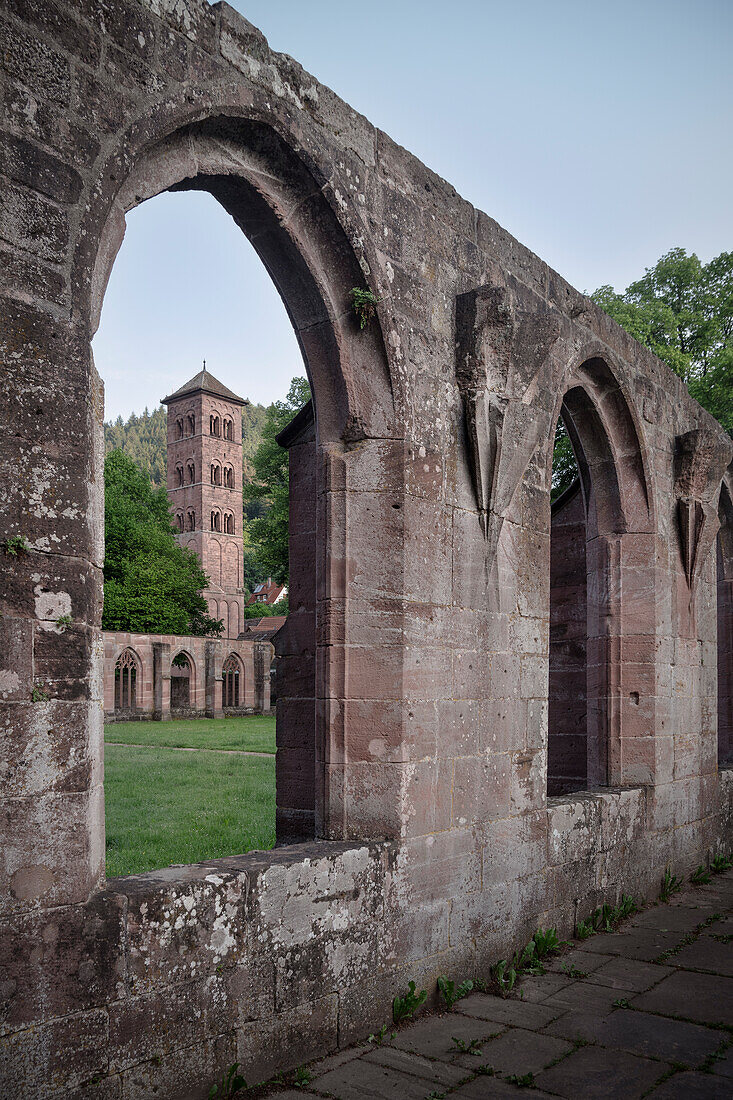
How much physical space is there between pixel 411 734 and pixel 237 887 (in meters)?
1.11

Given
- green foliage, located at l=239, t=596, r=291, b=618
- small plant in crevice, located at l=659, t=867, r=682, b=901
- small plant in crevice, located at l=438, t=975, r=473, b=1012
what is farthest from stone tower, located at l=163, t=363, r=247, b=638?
small plant in crevice, located at l=438, t=975, r=473, b=1012

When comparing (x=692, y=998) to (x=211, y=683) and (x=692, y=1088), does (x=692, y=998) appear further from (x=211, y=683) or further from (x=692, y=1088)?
(x=211, y=683)

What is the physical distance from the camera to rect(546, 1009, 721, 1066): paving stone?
365cm

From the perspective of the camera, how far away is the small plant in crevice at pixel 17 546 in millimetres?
2562

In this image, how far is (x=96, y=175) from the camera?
112 inches

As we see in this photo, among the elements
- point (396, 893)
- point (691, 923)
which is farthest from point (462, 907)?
point (691, 923)

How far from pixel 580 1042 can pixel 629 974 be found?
1092 mm

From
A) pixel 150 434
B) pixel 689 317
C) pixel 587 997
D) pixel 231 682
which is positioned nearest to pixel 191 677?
pixel 231 682

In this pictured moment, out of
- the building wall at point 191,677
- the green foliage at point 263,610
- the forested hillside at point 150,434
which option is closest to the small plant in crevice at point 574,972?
the building wall at point 191,677

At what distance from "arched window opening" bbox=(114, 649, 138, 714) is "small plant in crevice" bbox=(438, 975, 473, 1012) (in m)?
26.2

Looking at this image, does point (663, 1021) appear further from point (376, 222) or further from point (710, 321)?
point (710, 321)

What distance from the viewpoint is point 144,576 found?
36375mm

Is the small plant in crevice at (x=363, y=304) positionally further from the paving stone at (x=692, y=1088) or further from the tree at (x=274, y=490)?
the tree at (x=274, y=490)

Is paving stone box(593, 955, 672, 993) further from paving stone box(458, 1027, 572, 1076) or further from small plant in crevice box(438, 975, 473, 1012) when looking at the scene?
paving stone box(458, 1027, 572, 1076)
